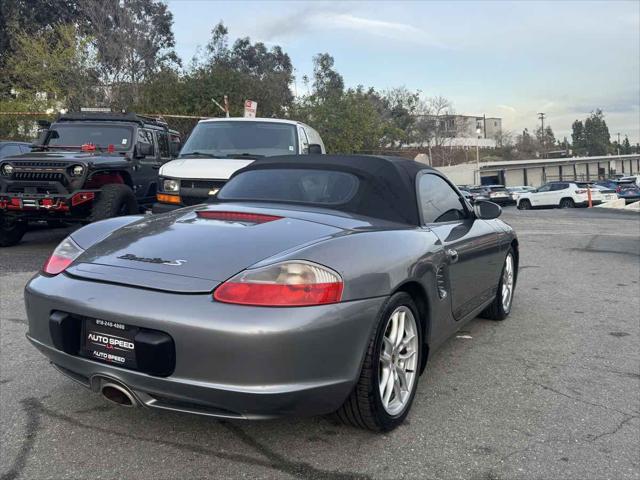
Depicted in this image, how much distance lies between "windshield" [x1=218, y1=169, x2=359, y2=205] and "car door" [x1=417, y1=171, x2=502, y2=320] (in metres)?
0.50

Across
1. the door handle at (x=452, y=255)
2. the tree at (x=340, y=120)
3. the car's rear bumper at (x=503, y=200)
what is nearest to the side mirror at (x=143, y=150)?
the door handle at (x=452, y=255)

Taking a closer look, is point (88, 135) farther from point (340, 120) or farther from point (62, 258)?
point (340, 120)

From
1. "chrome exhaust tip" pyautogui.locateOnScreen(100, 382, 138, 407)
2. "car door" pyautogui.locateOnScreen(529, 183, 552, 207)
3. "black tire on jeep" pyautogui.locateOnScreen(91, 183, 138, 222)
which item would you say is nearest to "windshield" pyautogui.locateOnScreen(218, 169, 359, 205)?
"chrome exhaust tip" pyautogui.locateOnScreen(100, 382, 138, 407)

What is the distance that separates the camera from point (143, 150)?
953 cm

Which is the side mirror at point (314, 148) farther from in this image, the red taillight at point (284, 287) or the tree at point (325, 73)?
the tree at point (325, 73)

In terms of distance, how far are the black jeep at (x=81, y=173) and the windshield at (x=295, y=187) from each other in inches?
181

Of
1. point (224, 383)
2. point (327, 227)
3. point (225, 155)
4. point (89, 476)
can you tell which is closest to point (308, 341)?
point (224, 383)

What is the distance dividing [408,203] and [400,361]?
1.03 meters

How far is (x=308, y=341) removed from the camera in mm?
2430

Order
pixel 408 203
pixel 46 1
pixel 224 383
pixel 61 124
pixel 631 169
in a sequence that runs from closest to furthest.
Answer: pixel 224 383, pixel 408 203, pixel 61 124, pixel 46 1, pixel 631 169

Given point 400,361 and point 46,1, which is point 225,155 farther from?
point 46,1

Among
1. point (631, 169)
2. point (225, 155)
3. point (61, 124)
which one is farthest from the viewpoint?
point (631, 169)

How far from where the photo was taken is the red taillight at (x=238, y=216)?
3.18 metres

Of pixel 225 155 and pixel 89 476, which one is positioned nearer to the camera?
pixel 89 476
